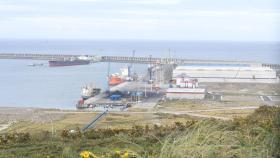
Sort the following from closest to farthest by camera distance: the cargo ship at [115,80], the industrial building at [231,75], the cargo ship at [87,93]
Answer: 1. the cargo ship at [87,93]
2. the industrial building at [231,75]
3. the cargo ship at [115,80]

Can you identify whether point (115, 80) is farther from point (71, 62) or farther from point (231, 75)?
point (71, 62)

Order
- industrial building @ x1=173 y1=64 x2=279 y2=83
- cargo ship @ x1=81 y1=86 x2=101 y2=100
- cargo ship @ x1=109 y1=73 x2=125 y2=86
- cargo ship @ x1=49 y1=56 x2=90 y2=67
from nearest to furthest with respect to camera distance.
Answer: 1. cargo ship @ x1=81 y1=86 x2=101 y2=100
2. industrial building @ x1=173 y1=64 x2=279 y2=83
3. cargo ship @ x1=109 y1=73 x2=125 y2=86
4. cargo ship @ x1=49 y1=56 x2=90 y2=67

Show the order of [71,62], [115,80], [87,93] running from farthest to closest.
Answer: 1. [71,62]
2. [115,80]
3. [87,93]

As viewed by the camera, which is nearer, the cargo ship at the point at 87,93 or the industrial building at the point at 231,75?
the cargo ship at the point at 87,93

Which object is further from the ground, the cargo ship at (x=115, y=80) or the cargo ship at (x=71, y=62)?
the cargo ship at (x=71, y=62)

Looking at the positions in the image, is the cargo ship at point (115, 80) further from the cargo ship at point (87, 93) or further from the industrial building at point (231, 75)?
the cargo ship at point (87, 93)

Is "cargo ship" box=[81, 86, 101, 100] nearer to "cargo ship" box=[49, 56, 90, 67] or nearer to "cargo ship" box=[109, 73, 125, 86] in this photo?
"cargo ship" box=[109, 73, 125, 86]

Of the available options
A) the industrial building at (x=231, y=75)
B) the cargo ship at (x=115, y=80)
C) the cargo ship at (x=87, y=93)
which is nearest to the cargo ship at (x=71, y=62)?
the cargo ship at (x=115, y=80)

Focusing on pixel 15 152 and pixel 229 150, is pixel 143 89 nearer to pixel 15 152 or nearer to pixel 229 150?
pixel 15 152

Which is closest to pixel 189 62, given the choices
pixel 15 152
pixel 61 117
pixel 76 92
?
pixel 76 92

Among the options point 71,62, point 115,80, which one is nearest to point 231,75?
point 115,80

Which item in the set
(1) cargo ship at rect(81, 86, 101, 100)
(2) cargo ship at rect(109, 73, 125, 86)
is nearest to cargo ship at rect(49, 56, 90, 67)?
(2) cargo ship at rect(109, 73, 125, 86)
